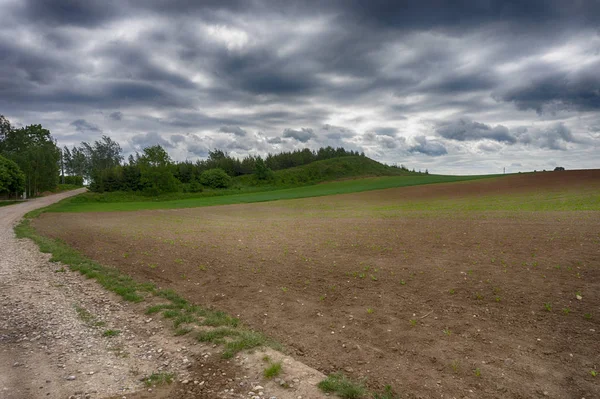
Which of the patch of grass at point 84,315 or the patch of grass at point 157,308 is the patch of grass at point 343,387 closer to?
the patch of grass at point 157,308

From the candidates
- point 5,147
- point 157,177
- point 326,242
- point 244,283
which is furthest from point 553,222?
point 5,147

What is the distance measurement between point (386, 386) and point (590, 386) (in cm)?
351

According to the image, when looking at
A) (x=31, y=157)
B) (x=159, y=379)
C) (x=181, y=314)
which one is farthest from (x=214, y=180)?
(x=159, y=379)

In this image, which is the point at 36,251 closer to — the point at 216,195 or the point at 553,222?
the point at 553,222

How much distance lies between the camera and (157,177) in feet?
256

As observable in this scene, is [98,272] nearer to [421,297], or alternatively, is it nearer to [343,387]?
[343,387]

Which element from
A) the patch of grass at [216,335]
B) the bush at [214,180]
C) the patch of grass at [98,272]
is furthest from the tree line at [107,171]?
the patch of grass at [216,335]

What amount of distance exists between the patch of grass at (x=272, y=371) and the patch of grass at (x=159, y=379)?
167 cm

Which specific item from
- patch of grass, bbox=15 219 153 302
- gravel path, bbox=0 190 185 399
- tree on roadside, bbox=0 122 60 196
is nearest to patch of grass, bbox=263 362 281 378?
gravel path, bbox=0 190 185 399

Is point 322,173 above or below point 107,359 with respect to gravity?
above

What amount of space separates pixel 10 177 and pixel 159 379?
239ft

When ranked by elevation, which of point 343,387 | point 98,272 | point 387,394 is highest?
point 98,272

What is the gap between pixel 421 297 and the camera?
30.7 feet

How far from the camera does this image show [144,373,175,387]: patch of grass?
18.2 feet
